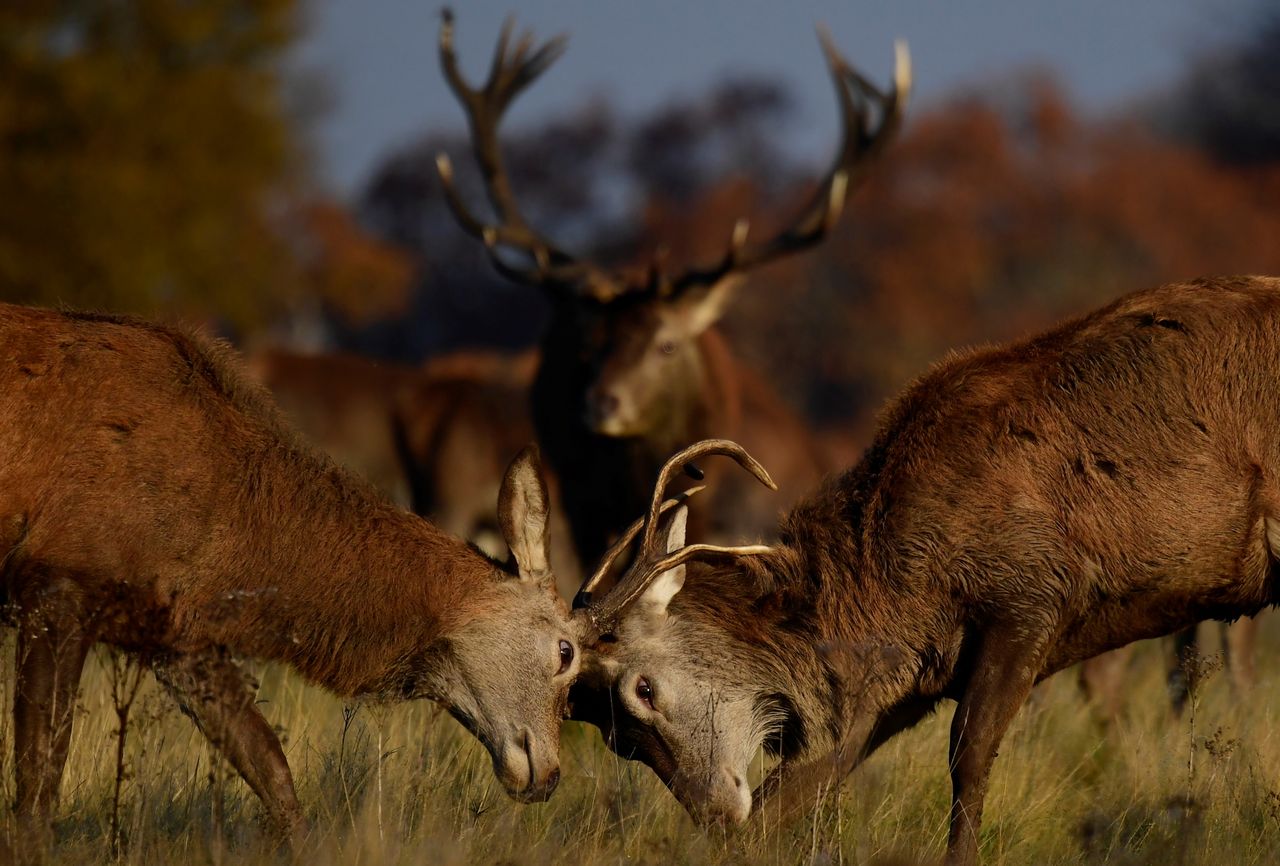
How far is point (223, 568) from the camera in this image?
18.9 ft

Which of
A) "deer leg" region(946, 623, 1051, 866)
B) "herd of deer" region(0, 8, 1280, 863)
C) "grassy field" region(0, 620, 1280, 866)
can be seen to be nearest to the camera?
"grassy field" region(0, 620, 1280, 866)

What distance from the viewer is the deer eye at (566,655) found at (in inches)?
240

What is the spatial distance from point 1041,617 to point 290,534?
7.86ft

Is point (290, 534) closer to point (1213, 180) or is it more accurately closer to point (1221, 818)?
point (1221, 818)

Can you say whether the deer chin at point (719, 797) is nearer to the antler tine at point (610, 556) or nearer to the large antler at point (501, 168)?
the antler tine at point (610, 556)

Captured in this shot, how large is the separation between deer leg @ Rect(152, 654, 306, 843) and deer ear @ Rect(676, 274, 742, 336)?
519cm

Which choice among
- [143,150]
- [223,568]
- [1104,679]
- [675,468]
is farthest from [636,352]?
[143,150]

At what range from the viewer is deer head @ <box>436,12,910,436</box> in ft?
33.2

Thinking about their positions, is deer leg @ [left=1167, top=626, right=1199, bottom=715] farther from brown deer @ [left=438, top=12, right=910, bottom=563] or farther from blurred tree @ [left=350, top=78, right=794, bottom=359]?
Result: blurred tree @ [left=350, top=78, right=794, bottom=359]

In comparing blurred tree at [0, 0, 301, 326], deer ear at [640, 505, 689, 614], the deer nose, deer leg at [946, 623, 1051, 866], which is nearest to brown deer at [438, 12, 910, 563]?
the deer nose

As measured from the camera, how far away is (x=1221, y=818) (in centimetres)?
606

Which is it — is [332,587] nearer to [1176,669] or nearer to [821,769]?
[821,769]

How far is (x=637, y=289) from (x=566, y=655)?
179 inches

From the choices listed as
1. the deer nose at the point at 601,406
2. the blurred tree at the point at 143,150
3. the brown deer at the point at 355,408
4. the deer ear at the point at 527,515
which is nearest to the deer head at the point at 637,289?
the deer nose at the point at 601,406
